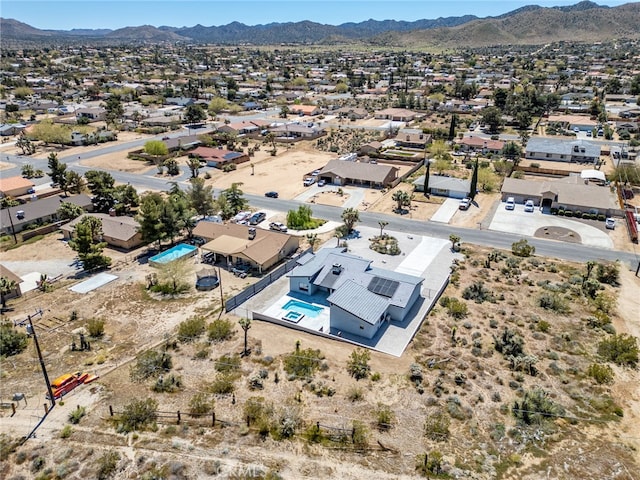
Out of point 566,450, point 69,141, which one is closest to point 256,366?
point 566,450

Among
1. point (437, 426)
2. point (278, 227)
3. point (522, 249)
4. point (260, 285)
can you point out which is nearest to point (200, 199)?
point (278, 227)

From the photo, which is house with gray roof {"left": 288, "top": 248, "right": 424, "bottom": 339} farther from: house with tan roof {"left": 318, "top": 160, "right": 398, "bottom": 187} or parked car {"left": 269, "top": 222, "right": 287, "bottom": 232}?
house with tan roof {"left": 318, "top": 160, "right": 398, "bottom": 187}

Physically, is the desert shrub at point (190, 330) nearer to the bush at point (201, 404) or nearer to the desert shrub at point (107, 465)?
the bush at point (201, 404)

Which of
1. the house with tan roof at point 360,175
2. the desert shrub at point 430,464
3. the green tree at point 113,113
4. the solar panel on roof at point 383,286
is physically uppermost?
the green tree at point 113,113

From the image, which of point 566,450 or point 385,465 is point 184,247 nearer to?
point 385,465

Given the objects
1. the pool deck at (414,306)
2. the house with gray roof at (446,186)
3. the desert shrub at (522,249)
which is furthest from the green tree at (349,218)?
the house with gray roof at (446,186)

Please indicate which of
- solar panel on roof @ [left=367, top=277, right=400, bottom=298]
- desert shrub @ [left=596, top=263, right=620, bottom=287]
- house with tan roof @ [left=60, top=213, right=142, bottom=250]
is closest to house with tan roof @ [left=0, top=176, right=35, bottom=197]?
house with tan roof @ [left=60, top=213, right=142, bottom=250]
